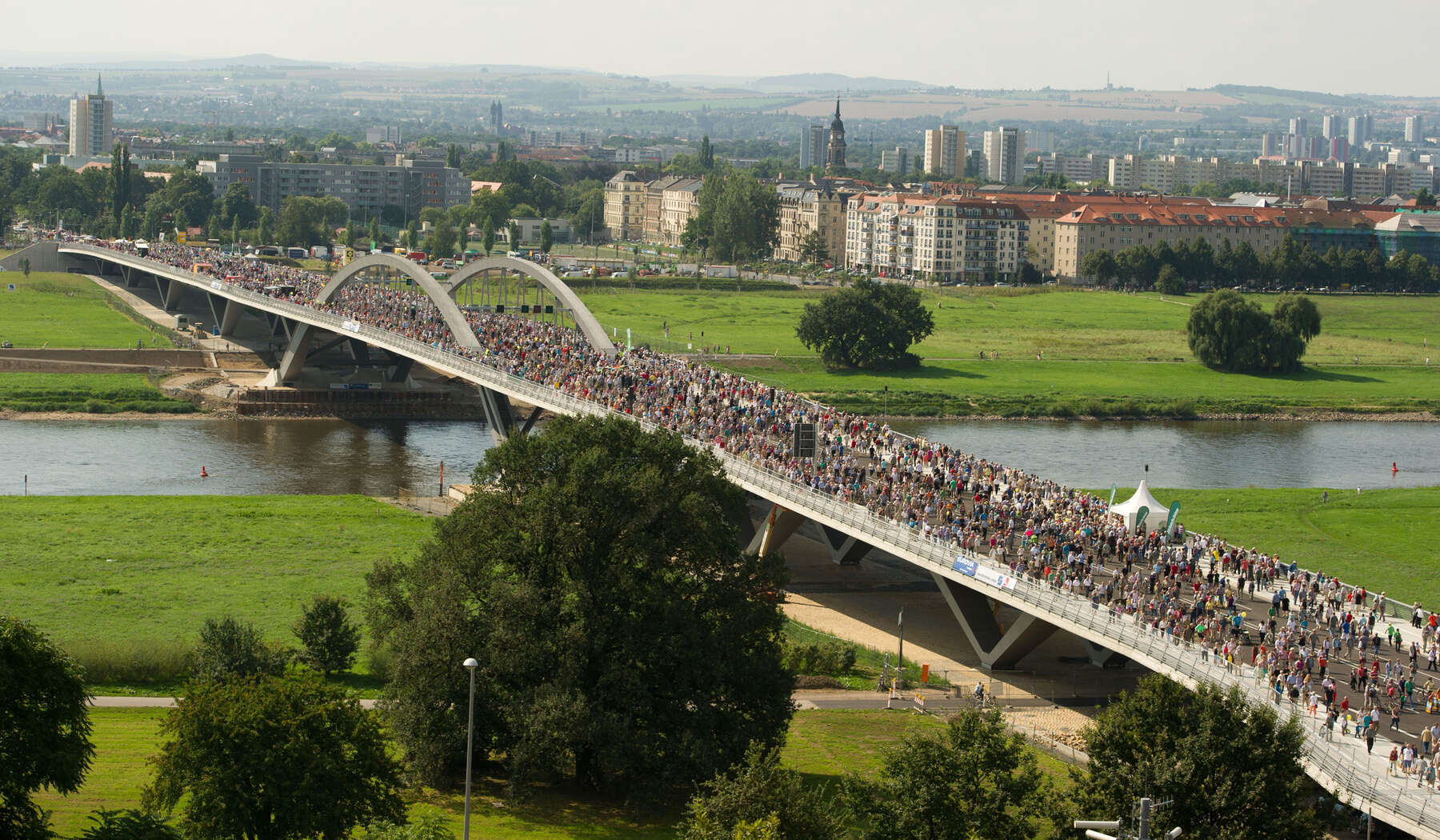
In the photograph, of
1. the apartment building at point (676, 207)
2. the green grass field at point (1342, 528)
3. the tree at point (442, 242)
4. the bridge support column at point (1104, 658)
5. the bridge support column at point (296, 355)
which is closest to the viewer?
the bridge support column at point (1104, 658)

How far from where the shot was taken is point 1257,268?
14912cm

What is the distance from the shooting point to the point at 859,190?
184 metres

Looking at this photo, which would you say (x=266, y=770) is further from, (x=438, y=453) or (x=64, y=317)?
(x=64, y=317)

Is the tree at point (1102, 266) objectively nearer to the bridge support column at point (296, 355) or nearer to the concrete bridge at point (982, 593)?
the bridge support column at point (296, 355)

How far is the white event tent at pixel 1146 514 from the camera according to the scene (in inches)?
1729

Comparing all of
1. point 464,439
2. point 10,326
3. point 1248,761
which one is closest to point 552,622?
point 1248,761

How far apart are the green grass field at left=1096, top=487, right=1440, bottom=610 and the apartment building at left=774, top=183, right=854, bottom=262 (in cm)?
10762

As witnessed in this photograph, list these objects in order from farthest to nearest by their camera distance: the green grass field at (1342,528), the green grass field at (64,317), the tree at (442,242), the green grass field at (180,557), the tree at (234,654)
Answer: the tree at (442,242)
the green grass field at (64,317)
the green grass field at (1342,528)
the green grass field at (180,557)
the tree at (234,654)

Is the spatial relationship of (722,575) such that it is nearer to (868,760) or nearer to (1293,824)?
(868,760)

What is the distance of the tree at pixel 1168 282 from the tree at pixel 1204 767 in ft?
389

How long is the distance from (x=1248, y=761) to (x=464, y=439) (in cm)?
5808

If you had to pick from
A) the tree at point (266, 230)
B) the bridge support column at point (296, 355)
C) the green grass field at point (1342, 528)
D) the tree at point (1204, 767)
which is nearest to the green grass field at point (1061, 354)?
the bridge support column at point (296, 355)

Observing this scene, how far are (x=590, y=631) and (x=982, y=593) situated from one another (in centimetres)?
1166

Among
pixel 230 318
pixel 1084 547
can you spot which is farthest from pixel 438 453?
pixel 1084 547
